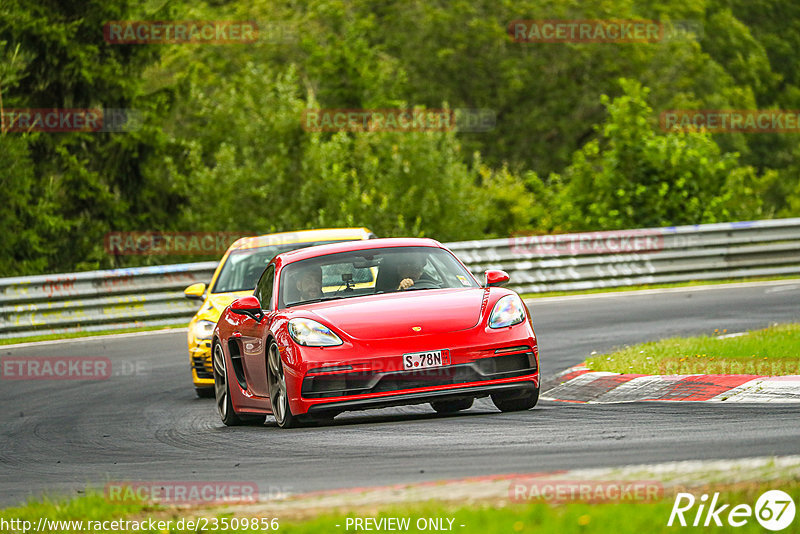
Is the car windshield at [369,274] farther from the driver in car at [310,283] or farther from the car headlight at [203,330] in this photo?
the car headlight at [203,330]

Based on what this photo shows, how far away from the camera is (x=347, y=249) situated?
10883mm

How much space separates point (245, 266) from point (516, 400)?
5941 millimetres

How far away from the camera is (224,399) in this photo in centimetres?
1157

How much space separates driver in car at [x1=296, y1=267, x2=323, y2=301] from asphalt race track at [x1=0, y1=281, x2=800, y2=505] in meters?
1.01

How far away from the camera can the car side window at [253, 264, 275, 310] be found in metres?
10.9
